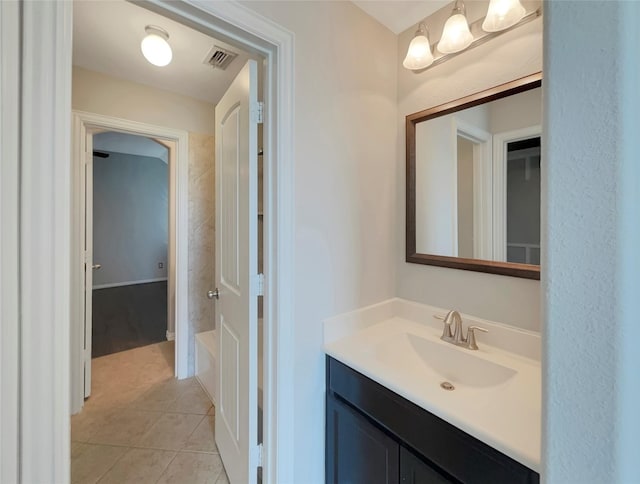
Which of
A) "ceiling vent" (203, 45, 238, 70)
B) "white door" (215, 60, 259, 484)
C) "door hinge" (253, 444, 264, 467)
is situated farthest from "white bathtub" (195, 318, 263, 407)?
"ceiling vent" (203, 45, 238, 70)

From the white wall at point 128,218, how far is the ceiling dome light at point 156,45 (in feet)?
13.3

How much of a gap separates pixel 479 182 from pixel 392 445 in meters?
1.16

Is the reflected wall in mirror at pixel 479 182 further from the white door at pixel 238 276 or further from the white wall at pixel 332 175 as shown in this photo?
the white door at pixel 238 276

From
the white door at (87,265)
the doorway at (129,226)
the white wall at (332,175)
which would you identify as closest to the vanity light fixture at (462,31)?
the white wall at (332,175)

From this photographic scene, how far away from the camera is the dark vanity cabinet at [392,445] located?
2.50 feet

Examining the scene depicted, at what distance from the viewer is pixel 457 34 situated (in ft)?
4.06

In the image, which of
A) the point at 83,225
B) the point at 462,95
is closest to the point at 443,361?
the point at 462,95

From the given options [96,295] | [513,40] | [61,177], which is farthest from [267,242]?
[96,295]

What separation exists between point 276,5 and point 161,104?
165 centimetres

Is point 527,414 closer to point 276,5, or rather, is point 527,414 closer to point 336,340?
point 336,340

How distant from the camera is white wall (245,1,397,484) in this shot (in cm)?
117

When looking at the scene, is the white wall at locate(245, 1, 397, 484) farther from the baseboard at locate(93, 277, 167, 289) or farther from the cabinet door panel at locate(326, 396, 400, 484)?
the baseboard at locate(93, 277, 167, 289)

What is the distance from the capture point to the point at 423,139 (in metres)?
1.51

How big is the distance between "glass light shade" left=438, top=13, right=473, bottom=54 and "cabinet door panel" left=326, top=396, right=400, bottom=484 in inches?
63.9
